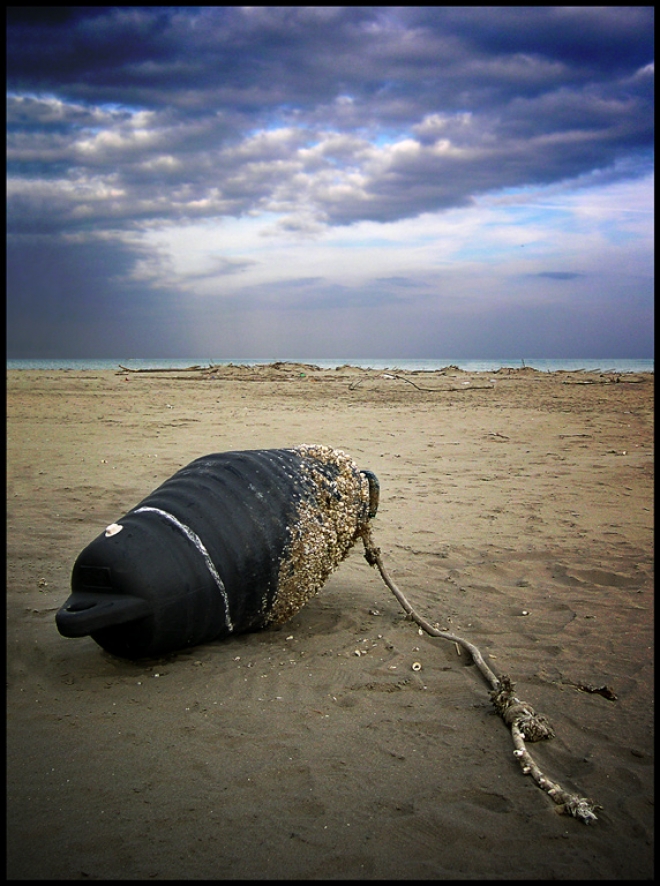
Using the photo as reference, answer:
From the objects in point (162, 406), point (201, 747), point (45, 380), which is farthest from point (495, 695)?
point (45, 380)

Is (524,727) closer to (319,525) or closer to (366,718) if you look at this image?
(366,718)

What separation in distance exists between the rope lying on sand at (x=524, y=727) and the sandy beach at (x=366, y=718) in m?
0.05

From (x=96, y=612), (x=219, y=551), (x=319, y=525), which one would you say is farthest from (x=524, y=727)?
(x=96, y=612)

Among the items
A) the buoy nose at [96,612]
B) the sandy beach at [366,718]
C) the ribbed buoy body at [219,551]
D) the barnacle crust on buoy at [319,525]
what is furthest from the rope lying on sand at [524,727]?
the buoy nose at [96,612]

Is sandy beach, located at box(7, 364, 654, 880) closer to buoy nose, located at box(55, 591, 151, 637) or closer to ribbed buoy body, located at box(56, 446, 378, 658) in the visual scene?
ribbed buoy body, located at box(56, 446, 378, 658)

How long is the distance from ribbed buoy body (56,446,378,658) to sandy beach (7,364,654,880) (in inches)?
11.5

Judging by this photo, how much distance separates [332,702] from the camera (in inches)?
130

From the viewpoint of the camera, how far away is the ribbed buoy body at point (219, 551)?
3.36 metres

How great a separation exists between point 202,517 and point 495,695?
1.89 m

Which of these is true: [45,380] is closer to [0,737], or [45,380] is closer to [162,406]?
[162,406]

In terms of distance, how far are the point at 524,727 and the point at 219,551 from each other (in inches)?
72.6

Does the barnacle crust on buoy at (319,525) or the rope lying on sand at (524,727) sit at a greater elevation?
the barnacle crust on buoy at (319,525)

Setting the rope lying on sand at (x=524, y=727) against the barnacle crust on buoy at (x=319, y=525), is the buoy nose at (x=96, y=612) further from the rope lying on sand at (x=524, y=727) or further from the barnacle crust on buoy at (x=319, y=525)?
the rope lying on sand at (x=524, y=727)

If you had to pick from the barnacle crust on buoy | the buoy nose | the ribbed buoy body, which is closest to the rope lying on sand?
the barnacle crust on buoy
